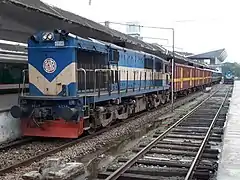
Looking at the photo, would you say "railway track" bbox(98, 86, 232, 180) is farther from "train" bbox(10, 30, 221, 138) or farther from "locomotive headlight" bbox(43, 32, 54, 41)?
"locomotive headlight" bbox(43, 32, 54, 41)

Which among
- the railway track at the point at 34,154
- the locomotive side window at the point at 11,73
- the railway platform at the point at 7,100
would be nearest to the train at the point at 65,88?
the railway track at the point at 34,154

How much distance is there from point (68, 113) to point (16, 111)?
1.55 metres

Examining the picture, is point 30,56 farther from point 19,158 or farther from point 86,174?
point 86,174

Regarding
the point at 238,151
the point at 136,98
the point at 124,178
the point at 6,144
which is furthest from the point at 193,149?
A: the point at 136,98

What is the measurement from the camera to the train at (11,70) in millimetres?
11512

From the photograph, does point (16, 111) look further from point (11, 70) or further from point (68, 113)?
point (11, 70)

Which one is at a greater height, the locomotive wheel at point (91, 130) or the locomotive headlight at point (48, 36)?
the locomotive headlight at point (48, 36)

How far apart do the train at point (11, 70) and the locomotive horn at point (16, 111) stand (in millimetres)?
1076

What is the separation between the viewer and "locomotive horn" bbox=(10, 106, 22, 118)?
10719 millimetres

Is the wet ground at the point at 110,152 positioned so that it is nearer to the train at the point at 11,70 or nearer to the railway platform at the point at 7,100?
the railway platform at the point at 7,100

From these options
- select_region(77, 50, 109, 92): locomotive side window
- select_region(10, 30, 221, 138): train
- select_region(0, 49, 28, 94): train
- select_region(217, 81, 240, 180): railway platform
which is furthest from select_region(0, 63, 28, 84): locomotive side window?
select_region(217, 81, 240, 180): railway platform

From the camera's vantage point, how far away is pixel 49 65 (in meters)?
11.3

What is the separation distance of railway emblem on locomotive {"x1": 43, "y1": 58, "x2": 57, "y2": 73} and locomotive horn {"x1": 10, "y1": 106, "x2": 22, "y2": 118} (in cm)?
147

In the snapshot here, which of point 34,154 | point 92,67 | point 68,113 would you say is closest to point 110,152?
point 68,113
